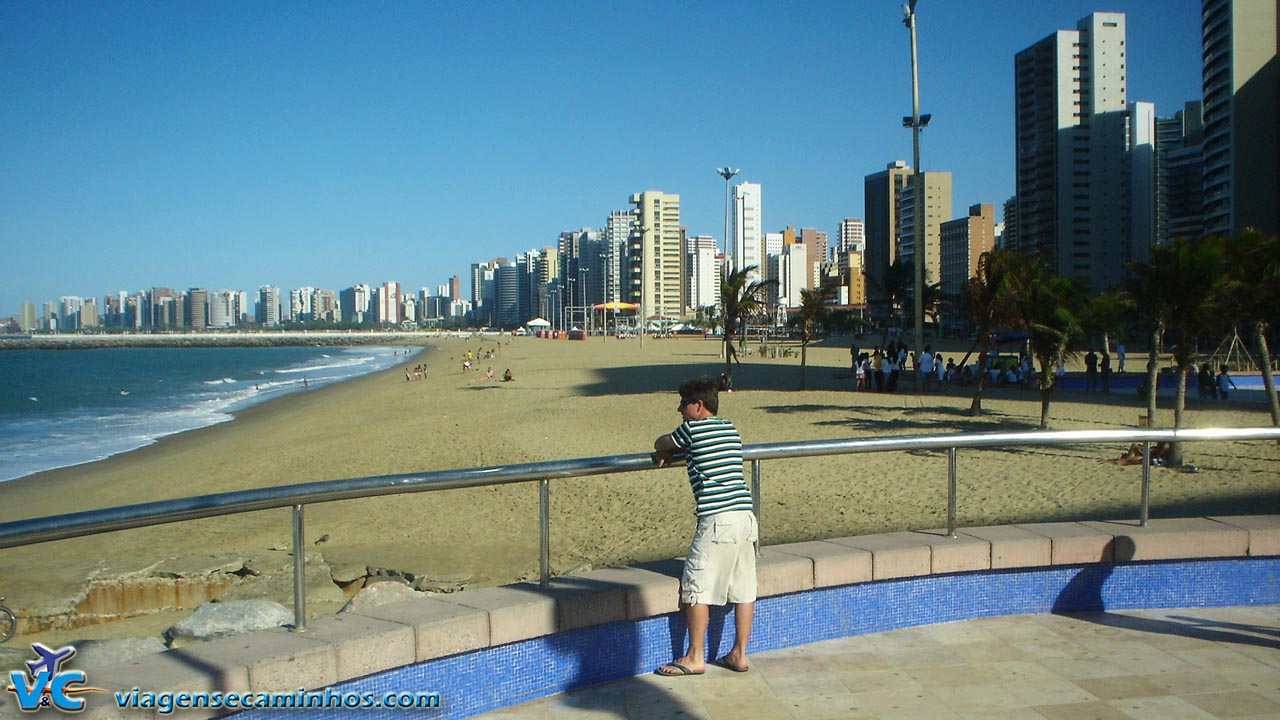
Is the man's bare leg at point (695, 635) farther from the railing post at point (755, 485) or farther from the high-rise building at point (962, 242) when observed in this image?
the high-rise building at point (962, 242)

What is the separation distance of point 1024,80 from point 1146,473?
468ft

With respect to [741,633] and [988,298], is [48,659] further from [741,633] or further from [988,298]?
[988,298]

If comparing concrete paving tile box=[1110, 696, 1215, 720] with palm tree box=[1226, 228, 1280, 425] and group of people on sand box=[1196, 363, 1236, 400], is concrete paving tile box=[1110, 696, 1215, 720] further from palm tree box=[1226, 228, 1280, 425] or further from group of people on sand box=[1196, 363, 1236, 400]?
group of people on sand box=[1196, 363, 1236, 400]

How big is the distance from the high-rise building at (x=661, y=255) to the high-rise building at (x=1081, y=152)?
61.7 meters

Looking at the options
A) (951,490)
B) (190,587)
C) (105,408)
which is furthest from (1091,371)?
(105,408)

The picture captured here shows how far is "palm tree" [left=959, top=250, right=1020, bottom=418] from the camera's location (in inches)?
765

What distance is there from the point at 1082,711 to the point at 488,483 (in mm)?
2424

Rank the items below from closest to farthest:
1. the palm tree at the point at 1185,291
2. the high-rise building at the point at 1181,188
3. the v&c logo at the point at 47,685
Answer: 1. the v&c logo at the point at 47,685
2. the palm tree at the point at 1185,291
3. the high-rise building at the point at 1181,188

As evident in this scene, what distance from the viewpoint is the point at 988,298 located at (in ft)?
66.7

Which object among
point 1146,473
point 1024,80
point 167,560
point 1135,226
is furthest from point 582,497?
point 1024,80

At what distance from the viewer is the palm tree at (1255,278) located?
49.9ft

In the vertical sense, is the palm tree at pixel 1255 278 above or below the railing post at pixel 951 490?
above

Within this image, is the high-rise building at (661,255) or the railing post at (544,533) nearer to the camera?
the railing post at (544,533)

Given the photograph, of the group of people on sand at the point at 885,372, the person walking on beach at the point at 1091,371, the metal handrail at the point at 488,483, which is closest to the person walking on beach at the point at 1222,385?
the person walking on beach at the point at 1091,371
